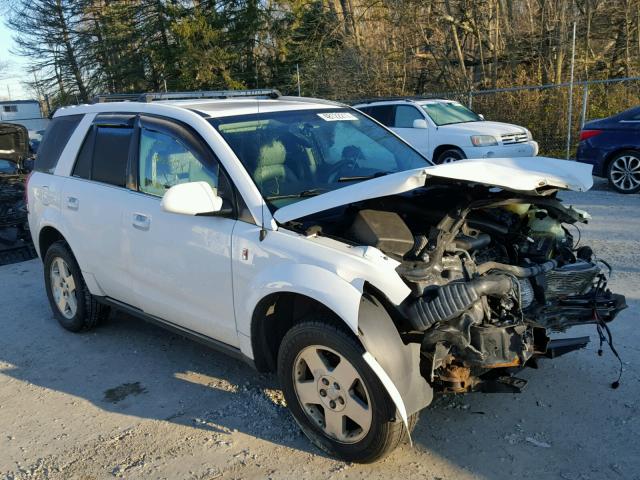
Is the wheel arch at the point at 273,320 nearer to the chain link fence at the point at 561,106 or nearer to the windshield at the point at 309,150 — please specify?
the windshield at the point at 309,150

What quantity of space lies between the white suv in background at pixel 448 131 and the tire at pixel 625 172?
6.19 feet

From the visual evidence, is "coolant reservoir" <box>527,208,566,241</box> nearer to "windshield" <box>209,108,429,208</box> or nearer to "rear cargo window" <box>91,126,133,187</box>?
"windshield" <box>209,108,429,208</box>

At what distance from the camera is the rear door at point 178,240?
368cm

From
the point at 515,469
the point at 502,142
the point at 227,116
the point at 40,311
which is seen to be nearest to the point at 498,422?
the point at 515,469

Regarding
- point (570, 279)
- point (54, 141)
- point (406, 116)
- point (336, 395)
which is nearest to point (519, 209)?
point (570, 279)

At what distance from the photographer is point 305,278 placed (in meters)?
3.14

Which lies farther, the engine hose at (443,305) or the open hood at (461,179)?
the open hood at (461,179)

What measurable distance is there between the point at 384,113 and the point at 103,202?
32.3 feet

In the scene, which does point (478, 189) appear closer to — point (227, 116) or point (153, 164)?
point (227, 116)

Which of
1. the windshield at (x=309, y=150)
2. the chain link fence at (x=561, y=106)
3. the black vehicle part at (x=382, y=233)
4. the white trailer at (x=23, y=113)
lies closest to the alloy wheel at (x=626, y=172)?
the chain link fence at (x=561, y=106)

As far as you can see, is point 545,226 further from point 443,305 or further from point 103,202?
point 103,202

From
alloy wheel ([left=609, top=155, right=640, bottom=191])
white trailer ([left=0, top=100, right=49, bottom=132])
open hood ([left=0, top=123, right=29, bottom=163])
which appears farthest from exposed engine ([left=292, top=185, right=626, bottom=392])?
white trailer ([left=0, top=100, right=49, bottom=132])

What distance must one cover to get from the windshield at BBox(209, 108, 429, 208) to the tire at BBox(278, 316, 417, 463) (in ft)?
2.84

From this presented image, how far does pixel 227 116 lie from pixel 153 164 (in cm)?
68
